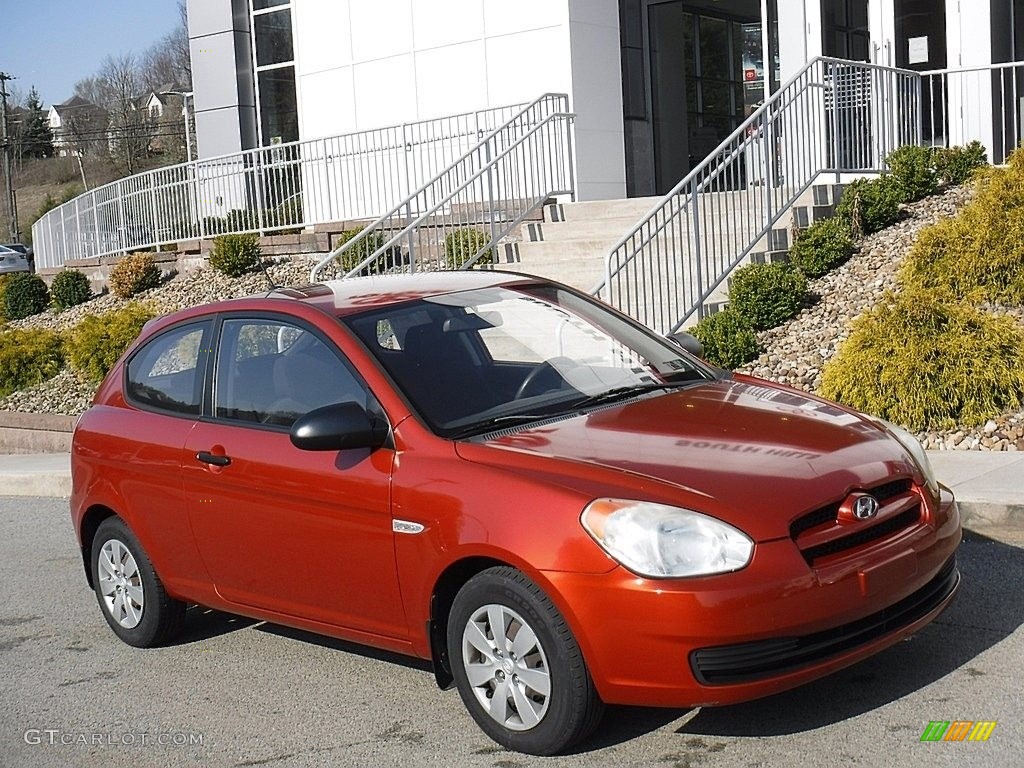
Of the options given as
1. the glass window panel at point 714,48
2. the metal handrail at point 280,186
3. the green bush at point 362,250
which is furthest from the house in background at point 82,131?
the green bush at point 362,250

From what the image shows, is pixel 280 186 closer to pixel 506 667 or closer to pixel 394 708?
pixel 394 708

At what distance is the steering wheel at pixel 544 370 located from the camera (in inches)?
212

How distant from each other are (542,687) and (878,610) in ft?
3.82

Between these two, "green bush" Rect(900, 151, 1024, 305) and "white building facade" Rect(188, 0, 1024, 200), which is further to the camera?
"white building facade" Rect(188, 0, 1024, 200)

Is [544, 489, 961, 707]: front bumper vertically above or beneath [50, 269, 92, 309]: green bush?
beneath

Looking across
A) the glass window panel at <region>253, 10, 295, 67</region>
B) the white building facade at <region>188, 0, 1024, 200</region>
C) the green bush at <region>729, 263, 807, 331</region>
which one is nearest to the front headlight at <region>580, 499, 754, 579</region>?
the green bush at <region>729, 263, 807, 331</region>

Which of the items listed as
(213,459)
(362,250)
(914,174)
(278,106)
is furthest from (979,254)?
(278,106)

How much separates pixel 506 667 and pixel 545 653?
0.70ft

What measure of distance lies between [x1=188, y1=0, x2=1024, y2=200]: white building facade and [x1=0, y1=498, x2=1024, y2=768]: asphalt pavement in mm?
11201

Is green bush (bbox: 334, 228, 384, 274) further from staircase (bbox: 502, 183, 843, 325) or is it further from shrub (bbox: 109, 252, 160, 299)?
shrub (bbox: 109, 252, 160, 299)

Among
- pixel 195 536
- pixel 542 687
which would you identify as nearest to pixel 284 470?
pixel 195 536

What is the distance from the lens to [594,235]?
1540cm

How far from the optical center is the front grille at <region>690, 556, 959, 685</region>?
4215 mm

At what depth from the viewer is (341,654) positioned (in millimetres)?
6047
